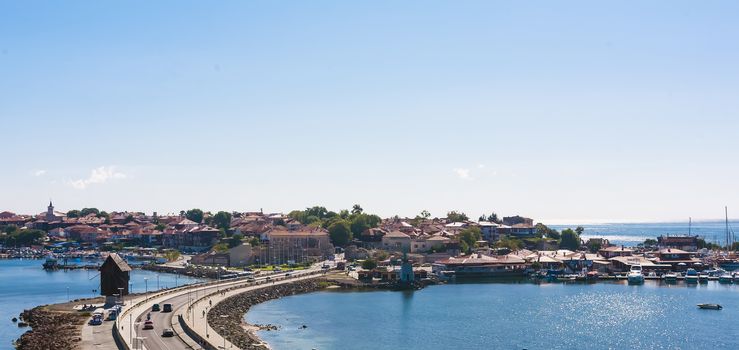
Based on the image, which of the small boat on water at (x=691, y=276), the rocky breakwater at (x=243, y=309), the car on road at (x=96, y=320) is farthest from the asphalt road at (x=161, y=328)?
the small boat on water at (x=691, y=276)

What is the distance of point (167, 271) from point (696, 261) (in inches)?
3269

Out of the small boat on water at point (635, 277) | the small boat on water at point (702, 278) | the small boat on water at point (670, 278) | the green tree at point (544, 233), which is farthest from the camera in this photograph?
the green tree at point (544, 233)

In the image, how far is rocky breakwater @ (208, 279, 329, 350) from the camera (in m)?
52.8

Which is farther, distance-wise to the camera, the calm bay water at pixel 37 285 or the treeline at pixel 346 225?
the treeline at pixel 346 225

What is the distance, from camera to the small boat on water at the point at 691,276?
101 meters

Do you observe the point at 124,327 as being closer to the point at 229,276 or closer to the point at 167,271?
the point at 229,276

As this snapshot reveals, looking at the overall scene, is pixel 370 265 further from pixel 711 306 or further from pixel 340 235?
pixel 711 306

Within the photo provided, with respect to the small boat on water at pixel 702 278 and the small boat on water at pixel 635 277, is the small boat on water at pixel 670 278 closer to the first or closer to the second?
the small boat on water at pixel 702 278

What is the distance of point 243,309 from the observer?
70688 millimetres

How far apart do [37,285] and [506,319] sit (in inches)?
2594

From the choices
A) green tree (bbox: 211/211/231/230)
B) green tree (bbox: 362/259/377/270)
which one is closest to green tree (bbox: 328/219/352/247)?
green tree (bbox: 362/259/377/270)

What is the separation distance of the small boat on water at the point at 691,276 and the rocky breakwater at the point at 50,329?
78212 mm

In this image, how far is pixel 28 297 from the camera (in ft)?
276

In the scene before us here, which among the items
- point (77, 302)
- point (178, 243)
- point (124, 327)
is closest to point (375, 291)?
point (77, 302)
